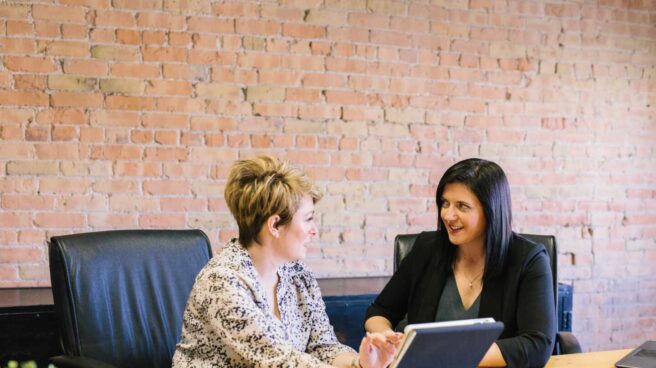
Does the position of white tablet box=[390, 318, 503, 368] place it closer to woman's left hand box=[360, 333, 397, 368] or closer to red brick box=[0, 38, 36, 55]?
woman's left hand box=[360, 333, 397, 368]

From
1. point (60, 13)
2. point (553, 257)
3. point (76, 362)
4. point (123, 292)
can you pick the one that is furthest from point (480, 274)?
point (60, 13)

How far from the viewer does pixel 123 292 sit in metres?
2.33

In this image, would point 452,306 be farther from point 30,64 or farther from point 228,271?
point 30,64

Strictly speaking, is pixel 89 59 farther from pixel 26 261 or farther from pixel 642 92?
pixel 642 92

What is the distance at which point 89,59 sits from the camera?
3.25m

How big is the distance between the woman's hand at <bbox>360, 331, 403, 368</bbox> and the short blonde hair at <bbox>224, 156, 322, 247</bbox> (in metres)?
0.38

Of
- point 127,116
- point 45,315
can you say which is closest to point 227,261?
point 45,315

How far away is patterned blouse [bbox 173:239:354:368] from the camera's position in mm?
1890

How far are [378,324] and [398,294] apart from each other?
14cm

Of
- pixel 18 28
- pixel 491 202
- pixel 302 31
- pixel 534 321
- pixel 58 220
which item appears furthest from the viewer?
pixel 302 31

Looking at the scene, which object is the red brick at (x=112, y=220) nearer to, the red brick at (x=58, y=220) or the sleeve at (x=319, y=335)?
the red brick at (x=58, y=220)

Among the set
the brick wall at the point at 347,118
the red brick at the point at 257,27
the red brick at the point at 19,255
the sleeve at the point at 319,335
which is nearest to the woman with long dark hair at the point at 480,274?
the sleeve at the point at 319,335

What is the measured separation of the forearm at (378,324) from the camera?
2449 mm

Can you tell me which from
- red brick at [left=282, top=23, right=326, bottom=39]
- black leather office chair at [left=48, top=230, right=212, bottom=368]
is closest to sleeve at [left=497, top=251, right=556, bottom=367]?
black leather office chair at [left=48, top=230, right=212, bottom=368]
